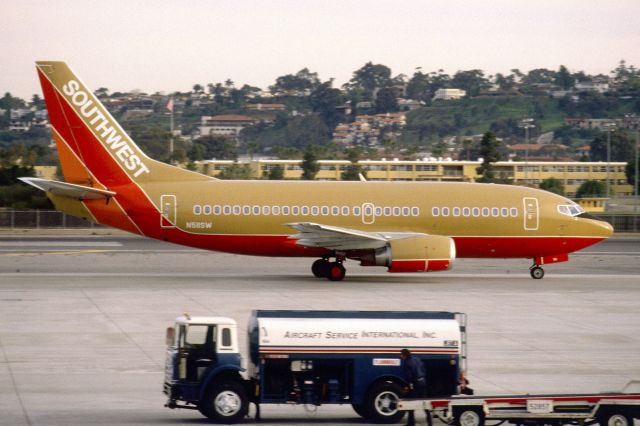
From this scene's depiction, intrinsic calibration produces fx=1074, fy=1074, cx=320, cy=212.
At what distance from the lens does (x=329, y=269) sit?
41938mm

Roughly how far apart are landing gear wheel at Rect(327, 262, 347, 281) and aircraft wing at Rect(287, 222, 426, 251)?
1.04 m

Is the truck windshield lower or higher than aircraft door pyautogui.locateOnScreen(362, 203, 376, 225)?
lower

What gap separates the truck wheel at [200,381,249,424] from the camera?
18328mm

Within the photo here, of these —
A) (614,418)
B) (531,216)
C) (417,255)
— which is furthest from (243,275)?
(614,418)

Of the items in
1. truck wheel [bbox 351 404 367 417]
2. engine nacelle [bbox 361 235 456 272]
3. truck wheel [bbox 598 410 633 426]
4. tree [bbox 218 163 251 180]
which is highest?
tree [bbox 218 163 251 180]

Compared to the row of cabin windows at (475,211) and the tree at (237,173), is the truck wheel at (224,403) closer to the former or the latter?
the row of cabin windows at (475,211)

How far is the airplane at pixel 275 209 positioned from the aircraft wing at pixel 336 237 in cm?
5

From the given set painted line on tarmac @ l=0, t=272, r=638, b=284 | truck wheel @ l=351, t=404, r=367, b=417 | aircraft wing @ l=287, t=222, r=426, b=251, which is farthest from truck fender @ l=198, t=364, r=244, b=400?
painted line on tarmac @ l=0, t=272, r=638, b=284

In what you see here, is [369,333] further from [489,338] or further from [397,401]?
[489,338]

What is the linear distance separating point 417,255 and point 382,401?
69.8 feet

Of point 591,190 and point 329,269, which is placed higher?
point 591,190

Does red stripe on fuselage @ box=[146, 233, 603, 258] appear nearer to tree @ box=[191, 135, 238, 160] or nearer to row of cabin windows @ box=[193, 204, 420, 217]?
row of cabin windows @ box=[193, 204, 420, 217]

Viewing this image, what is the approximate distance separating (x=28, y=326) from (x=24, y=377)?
7.06m

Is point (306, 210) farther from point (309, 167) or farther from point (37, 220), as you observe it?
point (309, 167)
